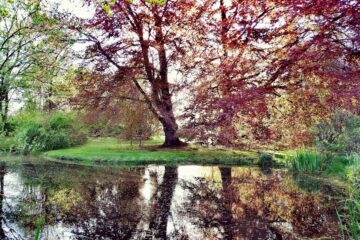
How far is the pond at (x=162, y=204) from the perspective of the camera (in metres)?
4.59

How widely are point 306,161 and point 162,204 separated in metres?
4.77

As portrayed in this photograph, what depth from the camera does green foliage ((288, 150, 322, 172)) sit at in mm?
8844

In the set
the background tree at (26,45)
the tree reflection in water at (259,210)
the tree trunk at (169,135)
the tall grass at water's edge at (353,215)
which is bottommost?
the tree reflection in water at (259,210)

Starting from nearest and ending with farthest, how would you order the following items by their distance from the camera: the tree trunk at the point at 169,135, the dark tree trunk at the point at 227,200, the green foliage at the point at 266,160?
the dark tree trunk at the point at 227,200 → the green foliage at the point at 266,160 → the tree trunk at the point at 169,135

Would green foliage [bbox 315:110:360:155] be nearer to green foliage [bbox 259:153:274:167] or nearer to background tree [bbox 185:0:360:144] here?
background tree [bbox 185:0:360:144]

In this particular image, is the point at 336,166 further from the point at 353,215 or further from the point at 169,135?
the point at 169,135

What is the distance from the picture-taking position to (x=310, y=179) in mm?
8445

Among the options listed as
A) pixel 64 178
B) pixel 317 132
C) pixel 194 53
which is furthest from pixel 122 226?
pixel 194 53

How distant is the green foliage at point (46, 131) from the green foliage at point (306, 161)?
8645mm

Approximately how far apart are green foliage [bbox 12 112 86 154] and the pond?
397cm

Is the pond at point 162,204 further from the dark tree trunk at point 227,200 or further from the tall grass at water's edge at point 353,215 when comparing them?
the tall grass at water's edge at point 353,215

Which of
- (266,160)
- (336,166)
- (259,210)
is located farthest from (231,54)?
(259,210)

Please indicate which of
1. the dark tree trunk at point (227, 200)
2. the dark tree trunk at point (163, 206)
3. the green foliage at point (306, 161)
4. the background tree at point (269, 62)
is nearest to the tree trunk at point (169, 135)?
the background tree at point (269, 62)

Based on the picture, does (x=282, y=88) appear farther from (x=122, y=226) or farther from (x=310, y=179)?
(x=122, y=226)
